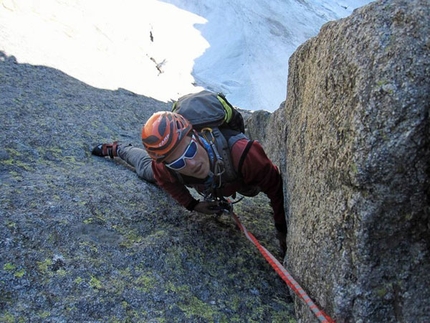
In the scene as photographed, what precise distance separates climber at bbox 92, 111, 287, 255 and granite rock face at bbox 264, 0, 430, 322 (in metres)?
1.32

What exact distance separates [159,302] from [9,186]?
225 cm

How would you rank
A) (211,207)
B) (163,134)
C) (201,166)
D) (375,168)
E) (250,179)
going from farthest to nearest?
(211,207)
(250,179)
(201,166)
(163,134)
(375,168)

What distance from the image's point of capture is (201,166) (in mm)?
4086

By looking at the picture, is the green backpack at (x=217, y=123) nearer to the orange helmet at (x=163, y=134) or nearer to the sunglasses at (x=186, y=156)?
the sunglasses at (x=186, y=156)

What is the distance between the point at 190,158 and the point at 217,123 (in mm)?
677

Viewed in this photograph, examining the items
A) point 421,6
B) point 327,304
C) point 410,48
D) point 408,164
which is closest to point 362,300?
point 327,304

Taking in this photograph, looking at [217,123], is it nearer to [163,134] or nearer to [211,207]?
[163,134]

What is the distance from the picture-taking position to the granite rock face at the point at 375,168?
2.24 metres

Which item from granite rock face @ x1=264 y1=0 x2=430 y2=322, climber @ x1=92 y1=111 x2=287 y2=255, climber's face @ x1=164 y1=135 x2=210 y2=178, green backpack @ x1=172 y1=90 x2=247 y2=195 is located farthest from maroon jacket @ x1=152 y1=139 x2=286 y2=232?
granite rock face @ x1=264 y1=0 x2=430 y2=322

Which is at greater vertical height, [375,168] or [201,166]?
[375,168]

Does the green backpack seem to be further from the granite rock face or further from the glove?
the granite rock face

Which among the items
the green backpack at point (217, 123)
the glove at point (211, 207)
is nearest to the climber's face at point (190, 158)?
the green backpack at point (217, 123)

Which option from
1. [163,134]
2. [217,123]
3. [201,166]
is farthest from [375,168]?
[217,123]

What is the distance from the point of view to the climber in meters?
3.96
